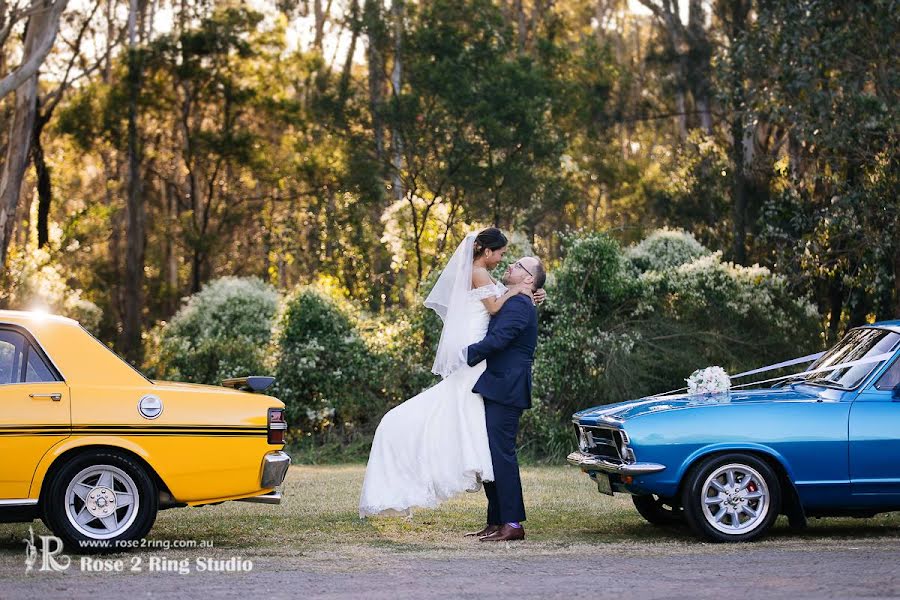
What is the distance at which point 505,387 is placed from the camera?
9.81 metres

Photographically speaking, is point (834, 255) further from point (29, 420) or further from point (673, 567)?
point (29, 420)

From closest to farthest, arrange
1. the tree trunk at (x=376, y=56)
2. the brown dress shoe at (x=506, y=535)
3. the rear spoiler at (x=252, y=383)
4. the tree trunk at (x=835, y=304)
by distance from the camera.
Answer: the rear spoiler at (x=252, y=383)
the brown dress shoe at (x=506, y=535)
the tree trunk at (x=835, y=304)
the tree trunk at (x=376, y=56)

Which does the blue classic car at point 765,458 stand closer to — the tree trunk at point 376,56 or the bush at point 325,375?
the bush at point 325,375

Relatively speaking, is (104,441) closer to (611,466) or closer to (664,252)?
(611,466)

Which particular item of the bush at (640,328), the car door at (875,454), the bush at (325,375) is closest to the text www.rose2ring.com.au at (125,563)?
the car door at (875,454)

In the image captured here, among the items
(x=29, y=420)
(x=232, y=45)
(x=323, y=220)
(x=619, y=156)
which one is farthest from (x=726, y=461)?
(x=619, y=156)

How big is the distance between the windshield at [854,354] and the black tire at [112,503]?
198 inches

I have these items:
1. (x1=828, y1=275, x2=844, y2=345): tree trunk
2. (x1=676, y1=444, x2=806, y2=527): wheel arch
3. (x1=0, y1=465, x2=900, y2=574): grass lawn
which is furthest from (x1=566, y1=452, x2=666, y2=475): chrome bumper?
(x1=828, y1=275, x2=844, y2=345): tree trunk

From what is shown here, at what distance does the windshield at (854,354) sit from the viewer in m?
9.70

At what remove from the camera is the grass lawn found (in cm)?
910

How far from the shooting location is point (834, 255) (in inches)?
792

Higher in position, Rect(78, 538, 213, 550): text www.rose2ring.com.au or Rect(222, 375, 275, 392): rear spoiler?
Rect(222, 375, 275, 392): rear spoiler

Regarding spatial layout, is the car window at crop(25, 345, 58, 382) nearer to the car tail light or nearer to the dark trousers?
the car tail light

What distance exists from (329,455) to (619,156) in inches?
1251
